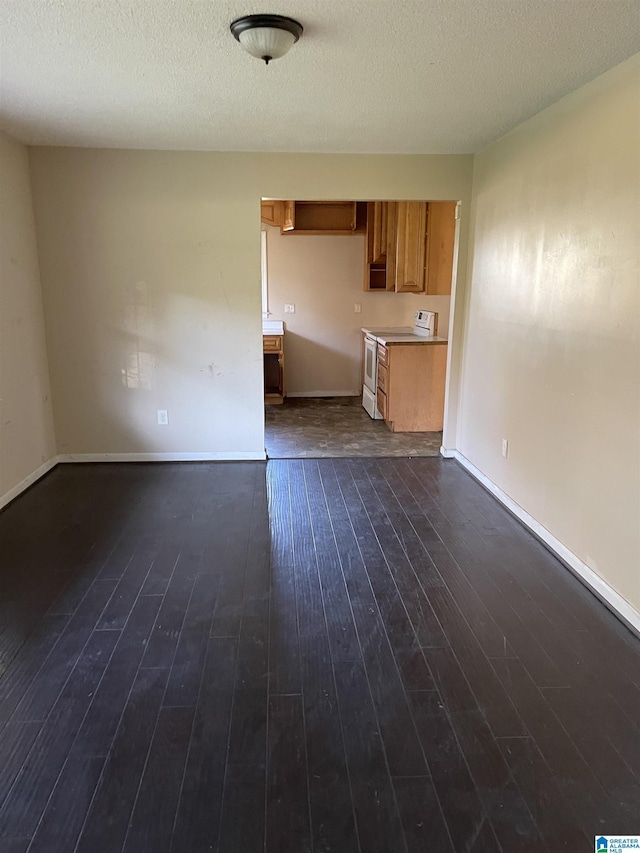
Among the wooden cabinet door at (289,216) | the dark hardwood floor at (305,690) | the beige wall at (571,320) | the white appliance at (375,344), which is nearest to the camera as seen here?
the dark hardwood floor at (305,690)

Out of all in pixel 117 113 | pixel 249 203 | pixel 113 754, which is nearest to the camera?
pixel 113 754

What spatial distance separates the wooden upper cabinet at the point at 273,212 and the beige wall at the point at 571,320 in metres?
3.16

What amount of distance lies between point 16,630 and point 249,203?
3222 millimetres

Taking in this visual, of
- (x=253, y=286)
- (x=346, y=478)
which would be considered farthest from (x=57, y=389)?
(x=346, y=478)

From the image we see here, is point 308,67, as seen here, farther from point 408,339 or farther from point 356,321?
point 356,321

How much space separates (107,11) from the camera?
78.2 inches

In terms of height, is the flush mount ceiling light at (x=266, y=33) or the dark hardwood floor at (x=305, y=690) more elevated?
the flush mount ceiling light at (x=266, y=33)

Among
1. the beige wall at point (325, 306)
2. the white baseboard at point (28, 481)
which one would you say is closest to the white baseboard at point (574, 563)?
the white baseboard at point (28, 481)

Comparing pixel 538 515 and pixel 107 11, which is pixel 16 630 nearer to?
pixel 107 11

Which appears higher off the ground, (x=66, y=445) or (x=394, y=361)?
(x=394, y=361)

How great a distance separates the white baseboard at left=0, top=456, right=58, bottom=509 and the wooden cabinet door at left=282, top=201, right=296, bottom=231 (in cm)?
373

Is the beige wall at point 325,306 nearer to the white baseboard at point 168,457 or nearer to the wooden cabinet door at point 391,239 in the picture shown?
the wooden cabinet door at point 391,239

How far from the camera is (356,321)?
711 cm

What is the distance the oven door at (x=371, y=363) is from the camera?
604cm
